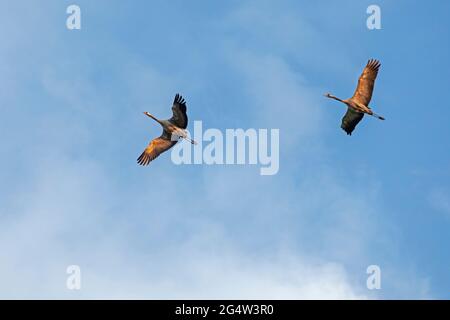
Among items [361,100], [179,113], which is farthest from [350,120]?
[179,113]

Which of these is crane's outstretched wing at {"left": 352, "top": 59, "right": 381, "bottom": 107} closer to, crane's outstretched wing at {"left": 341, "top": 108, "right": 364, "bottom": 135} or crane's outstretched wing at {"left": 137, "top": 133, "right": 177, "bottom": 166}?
crane's outstretched wing at {"left": 341, "top": 108, "right": 364, "bottom": 135}

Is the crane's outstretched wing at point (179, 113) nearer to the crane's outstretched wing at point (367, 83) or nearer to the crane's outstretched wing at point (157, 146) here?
the crane's outstretched wing at point (157, 146)

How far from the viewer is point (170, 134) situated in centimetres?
5809

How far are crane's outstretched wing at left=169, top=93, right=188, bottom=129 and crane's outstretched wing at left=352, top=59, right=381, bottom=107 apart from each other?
33.7ft

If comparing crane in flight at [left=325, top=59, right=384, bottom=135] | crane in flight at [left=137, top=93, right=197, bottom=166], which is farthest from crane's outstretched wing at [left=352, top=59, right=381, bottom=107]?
crane in flight at [left=137, top=93, right=197, bottom=166]

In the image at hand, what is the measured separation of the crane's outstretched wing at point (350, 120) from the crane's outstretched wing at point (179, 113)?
1026 centimetres

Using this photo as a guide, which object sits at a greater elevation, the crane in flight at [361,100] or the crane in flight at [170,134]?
the crane in flight at [361,100]

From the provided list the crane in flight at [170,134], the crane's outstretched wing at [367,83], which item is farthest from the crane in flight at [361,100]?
the crane in flight at [170,134]

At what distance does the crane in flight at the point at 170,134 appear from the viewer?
185 feet

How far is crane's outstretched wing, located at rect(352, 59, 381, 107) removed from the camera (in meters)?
57.2
